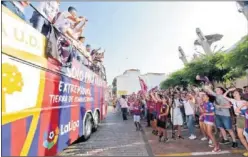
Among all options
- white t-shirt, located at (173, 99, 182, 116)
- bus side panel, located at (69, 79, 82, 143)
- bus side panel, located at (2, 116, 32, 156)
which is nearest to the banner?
bus side panel, located at (69, 79, 82, 143)

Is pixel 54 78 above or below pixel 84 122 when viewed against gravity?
above

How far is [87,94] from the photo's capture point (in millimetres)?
8578

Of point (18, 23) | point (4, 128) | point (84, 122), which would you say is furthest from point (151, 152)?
point (18, 23)

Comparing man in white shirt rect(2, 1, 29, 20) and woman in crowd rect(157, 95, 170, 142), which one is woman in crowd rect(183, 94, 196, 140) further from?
man in white shirt rect(2, 1, 29, 20)

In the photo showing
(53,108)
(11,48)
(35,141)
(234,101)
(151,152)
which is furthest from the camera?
(151,152)

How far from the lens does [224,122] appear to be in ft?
23.4

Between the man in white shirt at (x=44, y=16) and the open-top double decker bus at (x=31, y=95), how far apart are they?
0.79ft

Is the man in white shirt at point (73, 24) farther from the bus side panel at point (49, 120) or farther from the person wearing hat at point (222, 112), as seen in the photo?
the person wearing hat at point (222, 112)

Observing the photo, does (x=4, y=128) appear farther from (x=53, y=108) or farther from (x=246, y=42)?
(x=246, y=42)

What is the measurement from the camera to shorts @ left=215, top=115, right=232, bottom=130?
7.01m

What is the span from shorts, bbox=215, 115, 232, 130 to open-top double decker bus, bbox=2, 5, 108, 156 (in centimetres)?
444

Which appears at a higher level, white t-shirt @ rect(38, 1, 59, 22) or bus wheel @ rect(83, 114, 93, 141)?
white t-shirt @ rect(38, 1, 59, 22)

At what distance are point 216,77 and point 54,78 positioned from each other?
628 inches

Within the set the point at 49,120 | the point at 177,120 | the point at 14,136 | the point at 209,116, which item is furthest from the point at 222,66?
the point at 14,136
